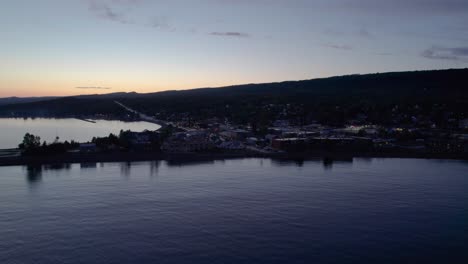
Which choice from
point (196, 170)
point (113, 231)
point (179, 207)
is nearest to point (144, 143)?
point (196, 170)

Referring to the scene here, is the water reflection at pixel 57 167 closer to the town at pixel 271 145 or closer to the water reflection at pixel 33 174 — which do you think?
the water reflection at pixel 33 174

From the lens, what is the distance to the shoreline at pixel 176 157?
92.5 feet

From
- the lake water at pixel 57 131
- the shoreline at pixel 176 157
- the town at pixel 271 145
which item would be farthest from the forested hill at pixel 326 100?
the shoreline at pixel 176 157

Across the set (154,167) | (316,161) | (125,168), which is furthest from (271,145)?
(125,168)

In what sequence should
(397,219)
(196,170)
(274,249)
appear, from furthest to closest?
(196,170)
(397,219)
(274,249)

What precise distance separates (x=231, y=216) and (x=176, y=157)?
50.4ft

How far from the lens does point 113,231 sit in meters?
14.5

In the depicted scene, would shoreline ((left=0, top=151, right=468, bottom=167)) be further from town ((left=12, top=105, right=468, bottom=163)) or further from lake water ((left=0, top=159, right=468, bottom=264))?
lake water ((left=0, top=159, right=468, bottom=264))

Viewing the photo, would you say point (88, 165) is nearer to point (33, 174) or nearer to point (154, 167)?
point (33, 174)

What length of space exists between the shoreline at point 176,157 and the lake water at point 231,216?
1729mm

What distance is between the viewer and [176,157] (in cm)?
3089

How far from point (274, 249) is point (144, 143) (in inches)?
888

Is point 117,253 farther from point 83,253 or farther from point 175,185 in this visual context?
point 175,185

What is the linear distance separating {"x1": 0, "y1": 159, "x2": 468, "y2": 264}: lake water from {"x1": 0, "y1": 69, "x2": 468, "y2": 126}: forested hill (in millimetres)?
34524
